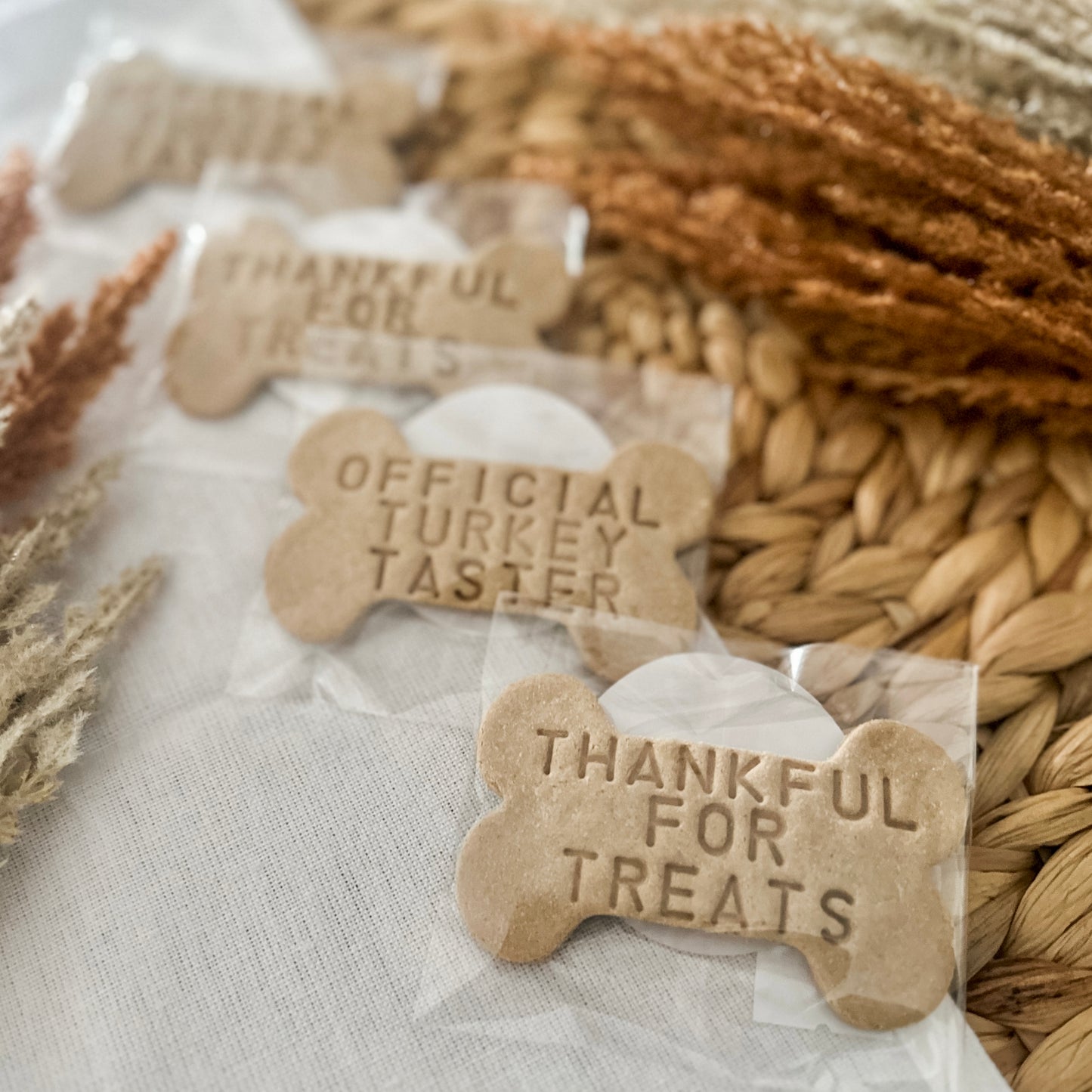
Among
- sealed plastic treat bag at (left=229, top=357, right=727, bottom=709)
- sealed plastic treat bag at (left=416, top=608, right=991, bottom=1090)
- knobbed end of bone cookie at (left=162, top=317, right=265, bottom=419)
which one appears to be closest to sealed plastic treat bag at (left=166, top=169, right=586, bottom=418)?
knobbed end of bone cookie at (left=162, top=317, right=265, bottom=419)

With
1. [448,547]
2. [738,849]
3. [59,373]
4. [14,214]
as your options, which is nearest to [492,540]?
[448,547]

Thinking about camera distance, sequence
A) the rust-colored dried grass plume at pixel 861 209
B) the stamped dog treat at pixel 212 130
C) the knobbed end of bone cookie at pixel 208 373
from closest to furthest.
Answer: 1. the rust-colored dried grass plume at pixel 861 209
2. the knobbed end of bone cookie at pixel 208 373
3. the stamped dog treat at pixel 212 130

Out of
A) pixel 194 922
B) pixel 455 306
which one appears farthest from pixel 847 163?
pixel 194 922

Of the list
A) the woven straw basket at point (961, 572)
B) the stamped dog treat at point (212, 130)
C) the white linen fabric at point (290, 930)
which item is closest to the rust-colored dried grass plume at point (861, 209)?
the woven straw basket at point (961, 572)

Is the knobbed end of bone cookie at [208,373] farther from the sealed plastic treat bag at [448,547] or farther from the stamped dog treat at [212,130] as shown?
the stamped dog treat at [212,130]

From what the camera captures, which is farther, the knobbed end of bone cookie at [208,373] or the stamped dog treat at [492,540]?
the knobbed end of bone cookie at [208,373]

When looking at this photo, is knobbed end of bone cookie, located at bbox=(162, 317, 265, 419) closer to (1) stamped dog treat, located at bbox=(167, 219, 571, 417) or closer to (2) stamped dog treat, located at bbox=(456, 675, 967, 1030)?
(1) stamped dog treat, located at bbox=(167, 219, 571, 417)

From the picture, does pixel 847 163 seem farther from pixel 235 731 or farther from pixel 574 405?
A: pixel 235 731
